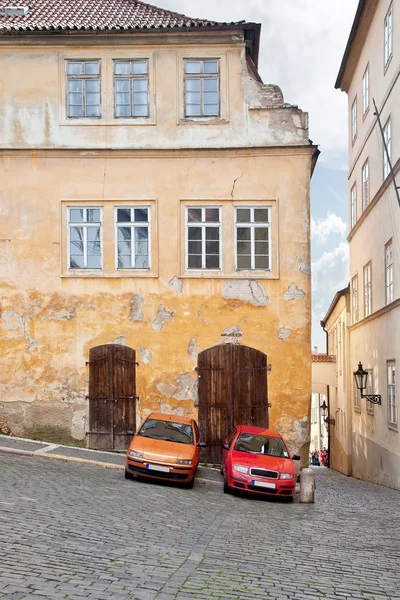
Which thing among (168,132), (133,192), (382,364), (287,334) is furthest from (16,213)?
(382,364)

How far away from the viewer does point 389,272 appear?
2228 cm

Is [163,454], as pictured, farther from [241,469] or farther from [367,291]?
[367,291]

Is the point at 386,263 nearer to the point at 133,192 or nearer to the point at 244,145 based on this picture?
the point at 244,145

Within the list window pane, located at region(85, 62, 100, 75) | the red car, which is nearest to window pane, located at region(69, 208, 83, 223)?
window pane, located at region(85, 62, 100, 75)

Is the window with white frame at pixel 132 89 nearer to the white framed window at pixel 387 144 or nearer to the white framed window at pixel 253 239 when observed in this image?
the white framed window at pixel 253 239

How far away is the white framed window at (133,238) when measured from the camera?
21.0 m

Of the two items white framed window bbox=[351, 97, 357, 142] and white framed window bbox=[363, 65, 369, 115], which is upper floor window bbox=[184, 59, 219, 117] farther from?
white framed window bbox=[351, 97, 357, 142]

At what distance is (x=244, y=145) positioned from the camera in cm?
2091

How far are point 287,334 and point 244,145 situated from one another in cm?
528

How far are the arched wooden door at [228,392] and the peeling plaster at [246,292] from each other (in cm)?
127

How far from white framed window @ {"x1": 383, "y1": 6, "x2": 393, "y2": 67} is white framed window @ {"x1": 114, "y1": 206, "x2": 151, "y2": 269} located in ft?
27.4

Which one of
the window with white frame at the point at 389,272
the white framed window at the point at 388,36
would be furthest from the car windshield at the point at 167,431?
the white framed window at the point at 388,36

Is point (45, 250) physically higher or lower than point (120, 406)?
higher

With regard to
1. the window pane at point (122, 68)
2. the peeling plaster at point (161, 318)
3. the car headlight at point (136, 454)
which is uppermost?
the window pane at point (122, 68)
